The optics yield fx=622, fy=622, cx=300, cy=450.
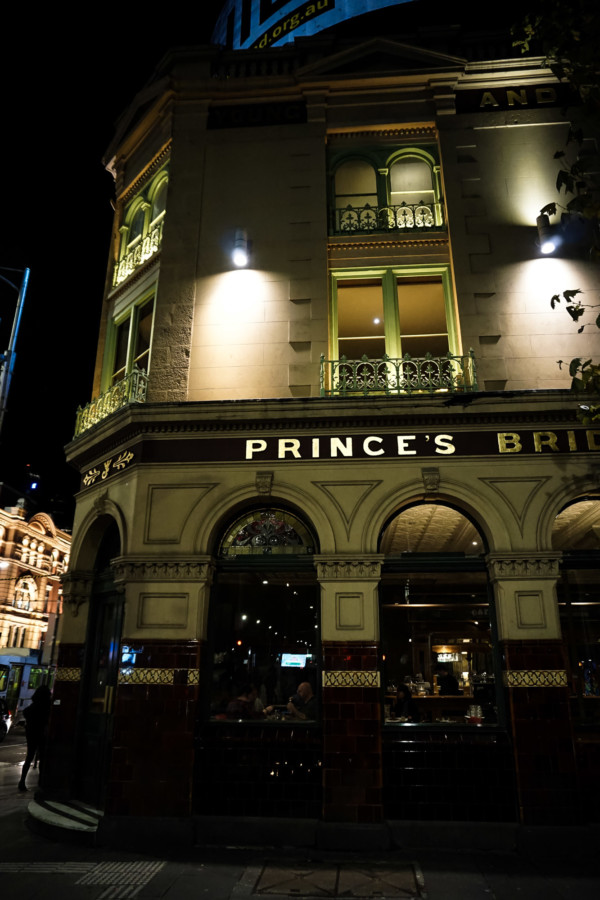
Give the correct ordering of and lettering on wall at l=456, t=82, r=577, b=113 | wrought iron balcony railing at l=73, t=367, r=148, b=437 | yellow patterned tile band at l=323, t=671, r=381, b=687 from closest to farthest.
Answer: yellow patterned tile band at l=323, t=671, r=381, b=687 < wrought iron balcony railing at l=73, t=367, r=148, b=437 < and lettering on wall at l=456, t=82, r=577, b=113

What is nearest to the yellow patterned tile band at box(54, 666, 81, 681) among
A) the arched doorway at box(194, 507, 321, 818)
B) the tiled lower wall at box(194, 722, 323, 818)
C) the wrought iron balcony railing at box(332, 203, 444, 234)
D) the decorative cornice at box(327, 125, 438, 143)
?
the arched doorway at box(194, 507, 321, 818)

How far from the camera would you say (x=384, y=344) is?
36.2 ft

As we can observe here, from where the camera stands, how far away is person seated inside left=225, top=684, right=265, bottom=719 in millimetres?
9188

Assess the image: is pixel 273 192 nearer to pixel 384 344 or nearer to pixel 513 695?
pixel 384 344

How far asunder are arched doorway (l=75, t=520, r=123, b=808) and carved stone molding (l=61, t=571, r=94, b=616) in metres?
0.13

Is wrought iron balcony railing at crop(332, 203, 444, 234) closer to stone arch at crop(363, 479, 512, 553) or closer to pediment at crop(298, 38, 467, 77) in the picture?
pediment at crop(298, 38, 467, 77)

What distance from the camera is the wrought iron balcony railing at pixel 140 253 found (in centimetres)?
1248

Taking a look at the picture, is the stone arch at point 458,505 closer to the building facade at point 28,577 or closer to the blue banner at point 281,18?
the blue banner at point 281,18

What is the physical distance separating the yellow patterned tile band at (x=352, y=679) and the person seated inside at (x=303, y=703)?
431 mm

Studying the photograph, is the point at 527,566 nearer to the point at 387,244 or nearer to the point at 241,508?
the point at 241,508

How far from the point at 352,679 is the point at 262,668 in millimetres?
1394

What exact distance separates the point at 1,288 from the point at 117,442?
26.1 feet

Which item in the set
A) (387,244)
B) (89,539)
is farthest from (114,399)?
(387,244)

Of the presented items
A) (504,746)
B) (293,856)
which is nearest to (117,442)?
(293,856)
